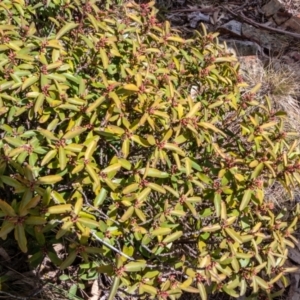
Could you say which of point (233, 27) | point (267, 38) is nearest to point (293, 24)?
point (267, 38)

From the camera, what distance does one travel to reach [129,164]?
5.98ft

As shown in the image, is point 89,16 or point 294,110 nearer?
point 89,16

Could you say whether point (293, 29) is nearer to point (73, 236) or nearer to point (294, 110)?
point (294, 110)

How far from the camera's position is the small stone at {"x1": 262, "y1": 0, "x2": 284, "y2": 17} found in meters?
4.93

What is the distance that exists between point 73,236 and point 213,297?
112 centimetres

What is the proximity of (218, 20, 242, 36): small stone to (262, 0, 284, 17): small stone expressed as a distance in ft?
1.47

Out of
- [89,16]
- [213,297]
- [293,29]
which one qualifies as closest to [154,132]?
[89,16]

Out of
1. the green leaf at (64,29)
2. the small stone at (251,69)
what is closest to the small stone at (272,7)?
the small stone at (251,69)

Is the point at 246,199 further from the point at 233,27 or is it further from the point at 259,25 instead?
the point at 259,25

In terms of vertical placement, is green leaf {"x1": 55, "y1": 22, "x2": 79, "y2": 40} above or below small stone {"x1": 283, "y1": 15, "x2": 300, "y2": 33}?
above

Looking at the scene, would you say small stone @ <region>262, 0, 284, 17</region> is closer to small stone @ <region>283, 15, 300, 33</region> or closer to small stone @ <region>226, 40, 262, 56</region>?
small stone @ <region>283, 15, 300, 33</region>

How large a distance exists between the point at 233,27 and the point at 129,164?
123 inches

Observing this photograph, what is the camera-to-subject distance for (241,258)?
1970 millimetres

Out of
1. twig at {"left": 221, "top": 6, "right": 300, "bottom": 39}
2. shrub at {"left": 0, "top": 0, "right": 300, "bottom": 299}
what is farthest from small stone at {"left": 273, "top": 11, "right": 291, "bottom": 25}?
shrub at {"left": 0, "top": 0, "right": 300, "bottom": 299}
